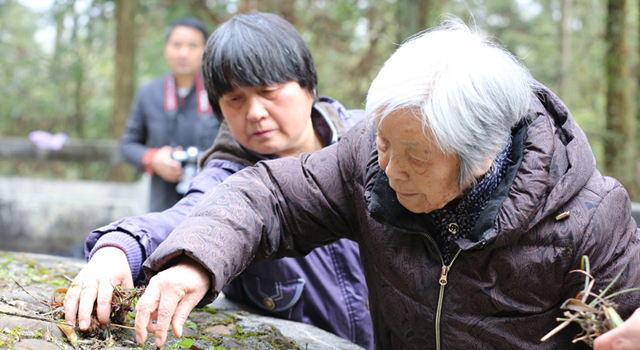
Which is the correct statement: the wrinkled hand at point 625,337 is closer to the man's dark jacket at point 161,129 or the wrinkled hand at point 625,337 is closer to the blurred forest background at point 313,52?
the man's dark jacket at point 161,129

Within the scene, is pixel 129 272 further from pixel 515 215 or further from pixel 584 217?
pixel 584 217

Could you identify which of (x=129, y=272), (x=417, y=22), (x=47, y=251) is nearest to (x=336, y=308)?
(x=129, y=272)

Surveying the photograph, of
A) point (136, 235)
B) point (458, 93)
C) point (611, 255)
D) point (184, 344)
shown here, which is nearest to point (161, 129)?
point (136, 235)

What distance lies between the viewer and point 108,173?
12617 millimetres

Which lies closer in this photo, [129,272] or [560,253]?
[560,253]

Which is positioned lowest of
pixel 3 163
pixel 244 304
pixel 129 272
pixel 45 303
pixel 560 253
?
pixel 3 163

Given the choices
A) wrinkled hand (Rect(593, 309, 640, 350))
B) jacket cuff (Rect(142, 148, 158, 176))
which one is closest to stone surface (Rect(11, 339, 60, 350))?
wrinkled hand (Rect(593, 309, 640, 350))

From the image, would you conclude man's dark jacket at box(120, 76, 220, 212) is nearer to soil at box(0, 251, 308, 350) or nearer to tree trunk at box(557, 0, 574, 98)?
soil at box(0, 251, 308, 350)

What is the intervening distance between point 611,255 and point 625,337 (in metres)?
0.29

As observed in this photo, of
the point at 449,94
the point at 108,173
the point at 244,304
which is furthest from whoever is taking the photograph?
the point at 108,173

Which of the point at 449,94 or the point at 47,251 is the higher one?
the point at 449,94

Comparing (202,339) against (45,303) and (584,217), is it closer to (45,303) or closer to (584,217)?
(45,303)

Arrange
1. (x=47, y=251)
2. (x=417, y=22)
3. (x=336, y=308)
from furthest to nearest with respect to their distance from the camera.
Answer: (x=47, y=251), (x=417, y=22), (x=336, y=308)

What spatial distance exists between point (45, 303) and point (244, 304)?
0.96 m
